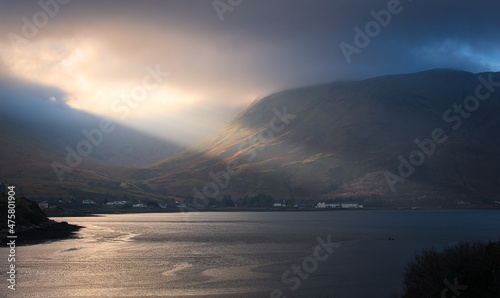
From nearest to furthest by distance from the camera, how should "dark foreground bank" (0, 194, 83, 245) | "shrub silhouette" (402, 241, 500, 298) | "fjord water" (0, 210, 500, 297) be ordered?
1. "shrub silhouette" (402, 241, 500, 298)
2. "fjord water" (0, 210, 500, 297)
3. "dark foreground bank" (0, 194, 83, 245)

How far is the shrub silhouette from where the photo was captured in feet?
86.1

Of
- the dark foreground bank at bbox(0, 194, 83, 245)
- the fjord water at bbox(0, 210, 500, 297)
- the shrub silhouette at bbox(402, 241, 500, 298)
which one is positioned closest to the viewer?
the shrub silhouette at bbox(402, 241, 500, 298)

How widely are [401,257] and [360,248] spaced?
12.9 meters

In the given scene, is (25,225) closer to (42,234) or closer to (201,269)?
(42,234)

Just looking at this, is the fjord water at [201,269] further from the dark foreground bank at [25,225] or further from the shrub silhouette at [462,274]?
the shrub silhouette at [462,274]

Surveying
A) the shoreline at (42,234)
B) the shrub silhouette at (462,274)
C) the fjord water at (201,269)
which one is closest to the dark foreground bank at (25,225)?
the shoreline at (42,234)

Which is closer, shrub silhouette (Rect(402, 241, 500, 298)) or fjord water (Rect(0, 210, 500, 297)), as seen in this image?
shrub silhouette (Rect(402, 241, 500, 298))

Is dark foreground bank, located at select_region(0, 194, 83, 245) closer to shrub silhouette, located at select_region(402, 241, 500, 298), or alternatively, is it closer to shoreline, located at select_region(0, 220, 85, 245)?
shoreline, located at select_region(0, 220, 85, 245)

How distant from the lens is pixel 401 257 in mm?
71438

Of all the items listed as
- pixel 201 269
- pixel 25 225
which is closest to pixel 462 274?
pixel 201 269

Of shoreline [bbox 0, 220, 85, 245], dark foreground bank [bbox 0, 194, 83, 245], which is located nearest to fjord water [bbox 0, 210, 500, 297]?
shoreline [bbox 0, 220, 85, 245]

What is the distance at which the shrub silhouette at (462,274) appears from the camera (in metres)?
26.2

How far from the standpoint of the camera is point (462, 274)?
2714cm

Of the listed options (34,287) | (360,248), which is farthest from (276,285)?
(360,248)
